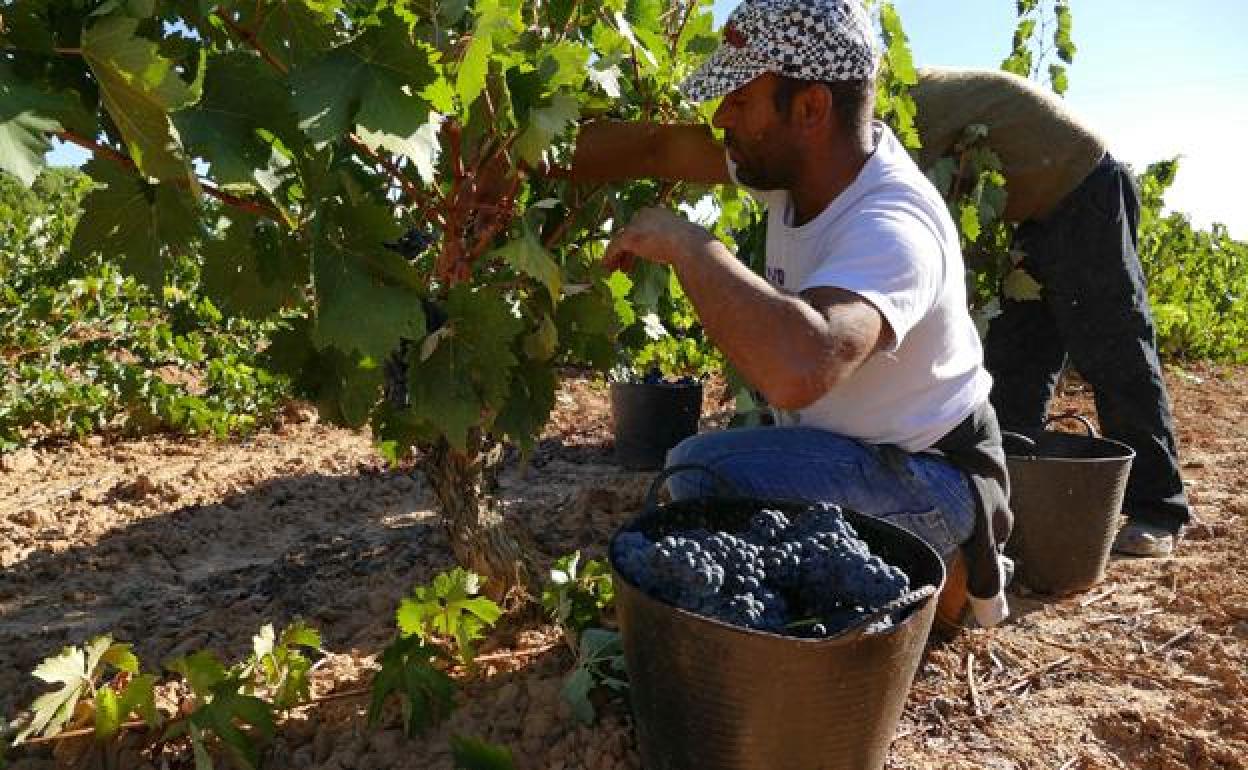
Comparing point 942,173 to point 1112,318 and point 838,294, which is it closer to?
point 1112,318

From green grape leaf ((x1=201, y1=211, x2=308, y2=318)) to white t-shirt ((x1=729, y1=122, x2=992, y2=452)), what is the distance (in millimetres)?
974

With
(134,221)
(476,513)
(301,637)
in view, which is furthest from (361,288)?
(476,513)

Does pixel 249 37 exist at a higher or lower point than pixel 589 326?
higher

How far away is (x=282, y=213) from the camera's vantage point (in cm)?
172

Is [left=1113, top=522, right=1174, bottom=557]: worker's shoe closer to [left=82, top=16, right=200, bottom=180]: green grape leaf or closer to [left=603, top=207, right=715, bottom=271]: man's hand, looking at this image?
[left=603, top=207, right=715, bottom=271]: man's hand

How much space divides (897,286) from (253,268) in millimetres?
1256

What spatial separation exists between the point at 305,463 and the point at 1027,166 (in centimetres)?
342

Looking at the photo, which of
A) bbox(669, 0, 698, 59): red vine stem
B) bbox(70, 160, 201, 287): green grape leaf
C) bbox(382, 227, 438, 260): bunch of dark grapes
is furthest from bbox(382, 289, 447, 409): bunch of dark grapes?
bbox(669, 0, 698, 59): red vine stem

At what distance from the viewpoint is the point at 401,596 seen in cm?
282

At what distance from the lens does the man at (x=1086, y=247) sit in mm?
3414

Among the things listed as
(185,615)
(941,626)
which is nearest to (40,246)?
(185,615)

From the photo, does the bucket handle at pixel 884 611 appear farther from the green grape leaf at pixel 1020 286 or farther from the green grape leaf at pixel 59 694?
the green grape leaf at pixel 1020 286

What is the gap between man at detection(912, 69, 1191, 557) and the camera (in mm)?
3414

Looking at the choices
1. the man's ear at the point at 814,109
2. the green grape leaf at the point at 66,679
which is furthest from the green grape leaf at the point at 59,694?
the man's ear at the point at 814,109
